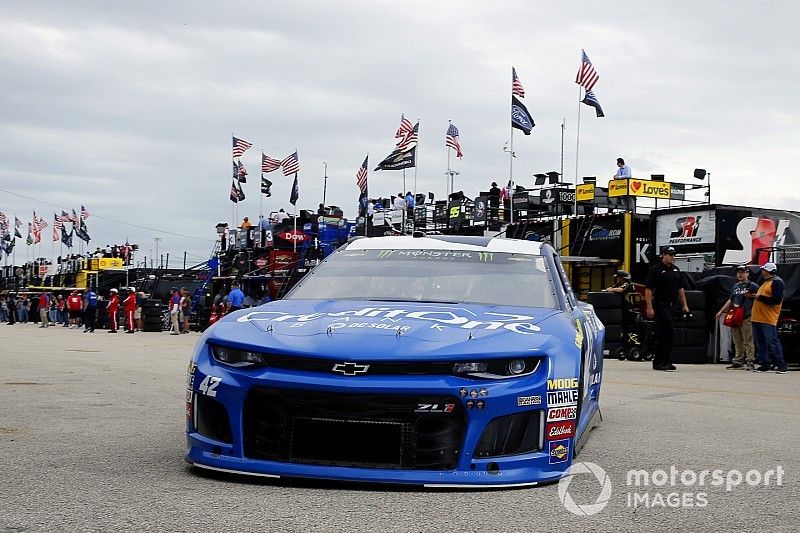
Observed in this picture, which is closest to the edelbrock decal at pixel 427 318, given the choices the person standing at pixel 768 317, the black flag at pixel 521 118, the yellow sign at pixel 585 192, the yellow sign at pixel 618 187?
the person standing at pixel 768 317

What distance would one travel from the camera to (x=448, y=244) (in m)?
6.88

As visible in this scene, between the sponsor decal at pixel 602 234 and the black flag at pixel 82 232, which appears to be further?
the black flag at pixel 82 232

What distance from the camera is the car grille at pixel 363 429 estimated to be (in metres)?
4.62

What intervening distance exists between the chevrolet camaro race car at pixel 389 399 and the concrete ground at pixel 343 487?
12cm

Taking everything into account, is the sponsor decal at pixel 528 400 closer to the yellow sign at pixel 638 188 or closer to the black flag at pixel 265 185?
the yellow sign at pixel 638 188

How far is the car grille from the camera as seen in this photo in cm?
462

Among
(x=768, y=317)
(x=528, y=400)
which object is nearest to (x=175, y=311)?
(x=768, y=317)

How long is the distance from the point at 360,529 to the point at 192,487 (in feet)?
3.83

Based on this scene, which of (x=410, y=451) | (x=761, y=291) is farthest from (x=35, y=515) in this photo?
(x=761, y=291)

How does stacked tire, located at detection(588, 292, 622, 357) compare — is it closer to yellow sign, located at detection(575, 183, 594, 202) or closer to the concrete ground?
the concrete ground

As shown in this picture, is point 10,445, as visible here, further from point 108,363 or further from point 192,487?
point 108,363

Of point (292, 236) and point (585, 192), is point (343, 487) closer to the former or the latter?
point (585, 192)

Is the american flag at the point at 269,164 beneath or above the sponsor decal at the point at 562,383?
above

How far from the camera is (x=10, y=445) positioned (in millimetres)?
6113
